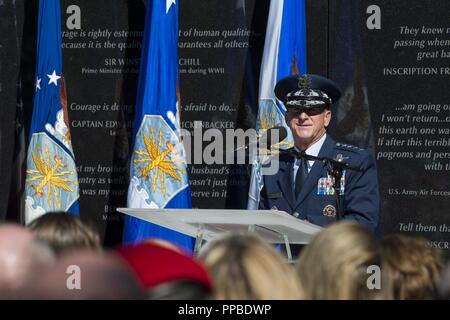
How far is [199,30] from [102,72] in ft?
2.73

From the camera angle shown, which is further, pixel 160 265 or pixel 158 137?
pixel 158 137

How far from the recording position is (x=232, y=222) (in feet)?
13.4

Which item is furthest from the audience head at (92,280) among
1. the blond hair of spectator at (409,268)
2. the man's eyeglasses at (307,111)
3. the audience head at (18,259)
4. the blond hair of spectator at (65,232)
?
the man's eyeglasses at (307,111)

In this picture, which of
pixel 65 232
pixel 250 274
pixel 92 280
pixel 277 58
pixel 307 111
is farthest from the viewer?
pixel 277 58

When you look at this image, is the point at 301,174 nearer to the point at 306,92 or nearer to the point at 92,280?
the point at 306,92

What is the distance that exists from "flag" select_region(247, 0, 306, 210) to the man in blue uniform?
0.97 metres

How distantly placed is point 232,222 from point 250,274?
2.01m

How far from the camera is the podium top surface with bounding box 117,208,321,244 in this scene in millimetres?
3879

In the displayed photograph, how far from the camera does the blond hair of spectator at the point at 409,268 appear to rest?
2.72 meters

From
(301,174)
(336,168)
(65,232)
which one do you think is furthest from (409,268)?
(301,174)

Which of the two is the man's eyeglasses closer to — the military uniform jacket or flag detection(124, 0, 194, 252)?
the military uniform jacket

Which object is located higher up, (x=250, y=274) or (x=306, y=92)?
(x=306, y=92)
